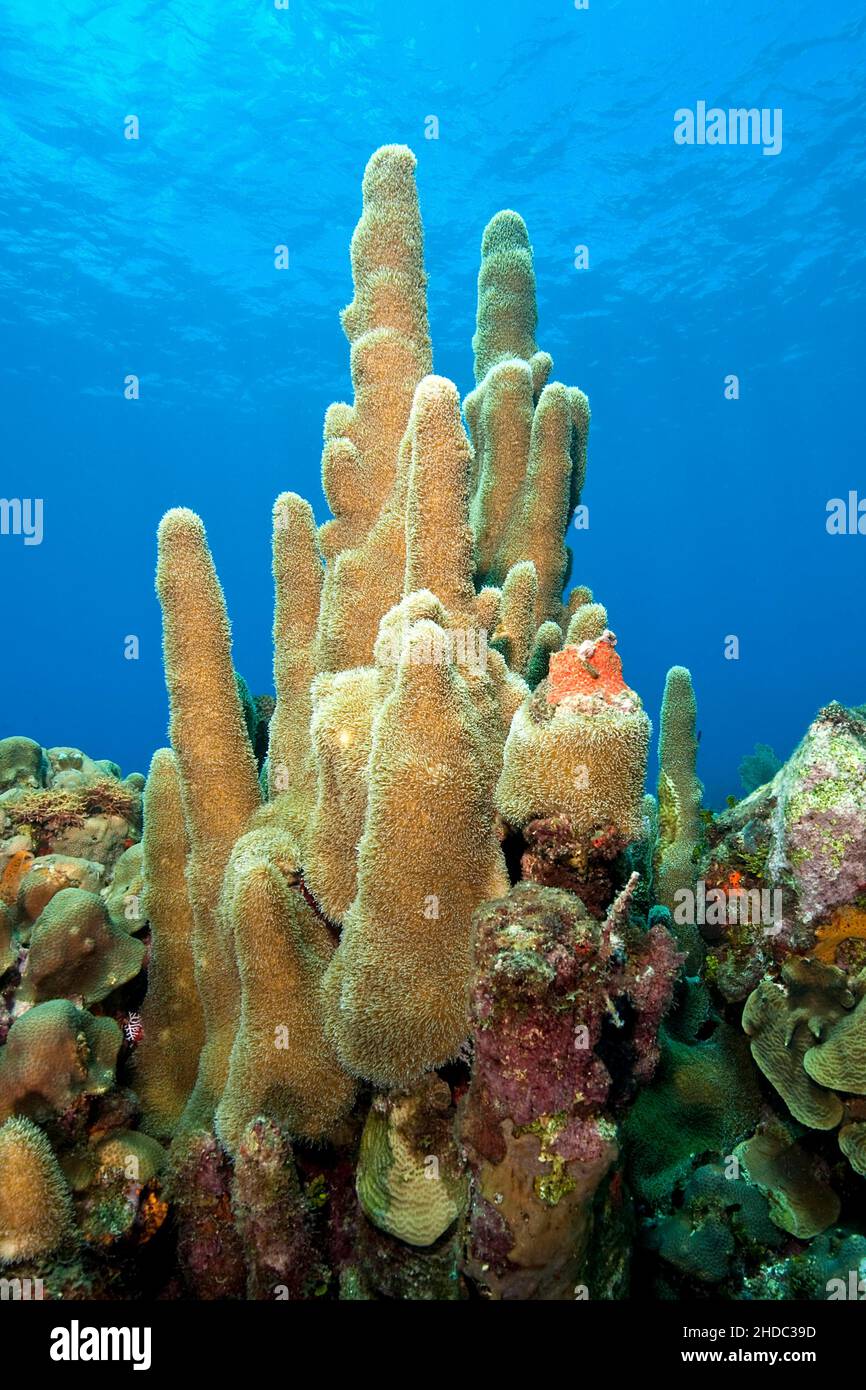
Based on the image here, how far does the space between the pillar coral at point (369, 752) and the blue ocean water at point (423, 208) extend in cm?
3060

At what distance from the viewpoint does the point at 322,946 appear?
3328 millimetres

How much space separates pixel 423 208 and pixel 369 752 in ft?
130

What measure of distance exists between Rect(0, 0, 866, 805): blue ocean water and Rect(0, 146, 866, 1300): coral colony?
101 ft

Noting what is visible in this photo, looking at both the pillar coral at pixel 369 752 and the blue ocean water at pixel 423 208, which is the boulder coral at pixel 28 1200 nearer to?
the pillar coral at pixel 369 752

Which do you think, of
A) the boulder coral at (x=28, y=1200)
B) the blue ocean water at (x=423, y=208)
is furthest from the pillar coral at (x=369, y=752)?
the blue ocean water at (x=423, y=208)

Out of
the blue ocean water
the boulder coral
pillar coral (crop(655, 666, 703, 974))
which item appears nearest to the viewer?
the boulder coral

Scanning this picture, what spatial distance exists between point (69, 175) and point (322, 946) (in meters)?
37.3

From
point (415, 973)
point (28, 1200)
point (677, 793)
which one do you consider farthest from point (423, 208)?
point (28, 1200)

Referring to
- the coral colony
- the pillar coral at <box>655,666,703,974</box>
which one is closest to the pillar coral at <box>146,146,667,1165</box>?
the coral colony

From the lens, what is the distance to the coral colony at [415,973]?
8.25ft

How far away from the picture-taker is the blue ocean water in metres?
25.9

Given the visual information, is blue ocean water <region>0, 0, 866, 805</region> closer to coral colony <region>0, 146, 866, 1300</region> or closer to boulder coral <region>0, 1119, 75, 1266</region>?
coral colony <region>0, 146, 866, 1300</region>

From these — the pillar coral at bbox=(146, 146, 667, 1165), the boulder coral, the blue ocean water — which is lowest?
the boulder coral

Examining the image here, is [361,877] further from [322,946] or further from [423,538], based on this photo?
[423,538]
